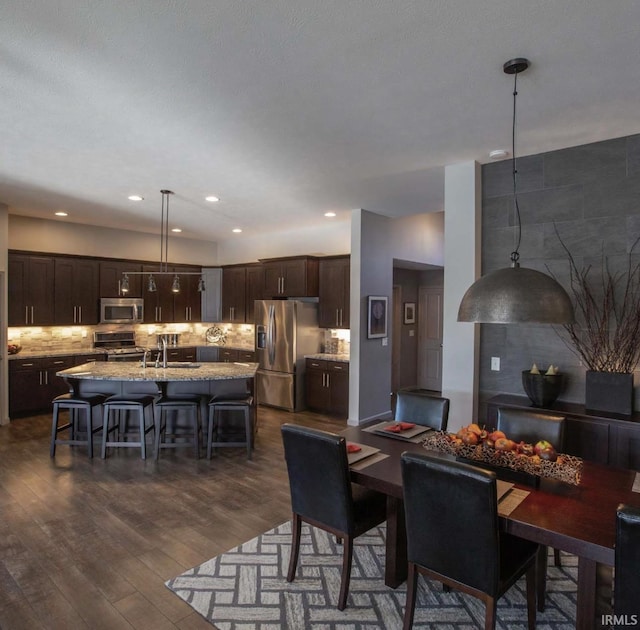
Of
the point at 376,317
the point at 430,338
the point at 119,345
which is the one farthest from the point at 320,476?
the point at 430,338

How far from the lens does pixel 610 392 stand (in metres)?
3.34

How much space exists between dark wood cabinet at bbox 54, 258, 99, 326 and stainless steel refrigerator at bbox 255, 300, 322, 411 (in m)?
2.70

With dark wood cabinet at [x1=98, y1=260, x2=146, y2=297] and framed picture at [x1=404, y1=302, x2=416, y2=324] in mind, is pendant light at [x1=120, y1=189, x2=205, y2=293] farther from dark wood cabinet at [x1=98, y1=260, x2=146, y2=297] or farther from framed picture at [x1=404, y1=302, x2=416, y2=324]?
framed picture at [x1=404, y1=302, x2=416, y2=324]

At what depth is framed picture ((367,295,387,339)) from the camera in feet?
20.1

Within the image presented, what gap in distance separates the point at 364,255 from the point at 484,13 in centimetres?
411

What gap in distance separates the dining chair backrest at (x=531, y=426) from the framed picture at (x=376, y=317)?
3129 mm

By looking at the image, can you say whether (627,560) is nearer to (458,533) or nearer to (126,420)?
(458,533)

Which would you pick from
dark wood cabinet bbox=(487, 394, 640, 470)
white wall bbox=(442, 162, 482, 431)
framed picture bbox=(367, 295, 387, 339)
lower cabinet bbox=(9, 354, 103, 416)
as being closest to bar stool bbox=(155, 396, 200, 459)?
lower cabinet bbox=(9, 354, 103, 416)

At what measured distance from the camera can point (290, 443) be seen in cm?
252

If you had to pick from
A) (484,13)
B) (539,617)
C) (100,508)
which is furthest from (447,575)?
(100,508)

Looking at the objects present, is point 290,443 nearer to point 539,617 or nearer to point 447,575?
point 447,575

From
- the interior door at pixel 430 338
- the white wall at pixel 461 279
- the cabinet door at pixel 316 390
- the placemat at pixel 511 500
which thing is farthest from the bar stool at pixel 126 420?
the interior door at pixel 430 338

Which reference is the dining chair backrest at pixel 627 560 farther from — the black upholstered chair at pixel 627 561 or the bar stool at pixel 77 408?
the bar stool at pixel 77 408

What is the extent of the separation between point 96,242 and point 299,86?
596 cm
